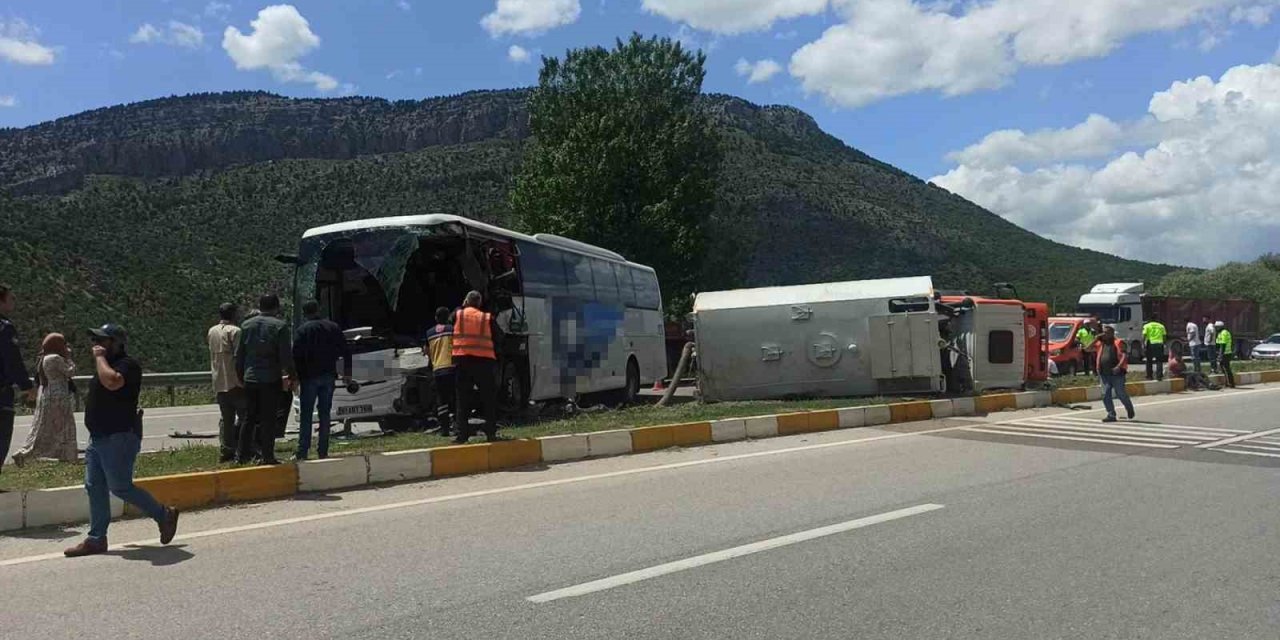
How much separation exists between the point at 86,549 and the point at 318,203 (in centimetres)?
4971

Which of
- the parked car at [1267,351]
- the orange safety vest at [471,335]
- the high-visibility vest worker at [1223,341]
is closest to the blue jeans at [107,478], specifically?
the orange safety vest at [471,335]

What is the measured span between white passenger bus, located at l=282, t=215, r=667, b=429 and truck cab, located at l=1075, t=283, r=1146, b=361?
26556 millimetres

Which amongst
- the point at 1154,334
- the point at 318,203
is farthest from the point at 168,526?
the point at 318,203

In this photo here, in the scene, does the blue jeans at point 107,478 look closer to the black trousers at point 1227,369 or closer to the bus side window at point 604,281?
the bus side window at point 604,281

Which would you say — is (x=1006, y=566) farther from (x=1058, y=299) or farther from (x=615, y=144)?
(x=1058, y=299)

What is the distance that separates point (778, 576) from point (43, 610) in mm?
4136

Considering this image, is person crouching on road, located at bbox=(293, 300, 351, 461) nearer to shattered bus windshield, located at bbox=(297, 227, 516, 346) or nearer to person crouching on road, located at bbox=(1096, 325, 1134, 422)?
shattered bus windshield, located at bbox=(297, 227, 516, 346)

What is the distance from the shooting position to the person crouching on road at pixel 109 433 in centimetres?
645

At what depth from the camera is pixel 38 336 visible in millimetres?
34125

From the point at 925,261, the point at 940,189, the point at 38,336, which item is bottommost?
the point at 38,336

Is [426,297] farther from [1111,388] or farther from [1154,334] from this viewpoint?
[1154,334]

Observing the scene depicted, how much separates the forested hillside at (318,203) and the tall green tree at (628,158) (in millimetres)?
1980

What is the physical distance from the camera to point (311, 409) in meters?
10.3

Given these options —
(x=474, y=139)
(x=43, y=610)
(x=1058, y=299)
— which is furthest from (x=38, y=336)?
(x=1058, y=299)
